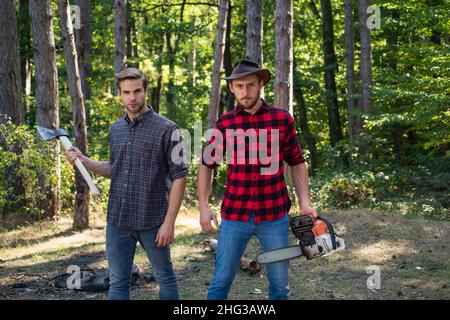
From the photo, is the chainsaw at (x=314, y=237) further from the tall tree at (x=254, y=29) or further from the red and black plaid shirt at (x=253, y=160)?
the tall tree at (x=254, y=29)

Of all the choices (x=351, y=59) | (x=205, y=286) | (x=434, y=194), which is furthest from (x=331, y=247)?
(x=351, y=59)

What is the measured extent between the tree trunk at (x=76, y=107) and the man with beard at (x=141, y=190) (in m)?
6.20

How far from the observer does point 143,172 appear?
4.25 meters

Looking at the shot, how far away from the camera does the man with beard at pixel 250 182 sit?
4121 mm

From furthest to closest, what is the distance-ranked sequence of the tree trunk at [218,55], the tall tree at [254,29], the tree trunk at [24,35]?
the tree trunk at [24,35] → the tree trunk at [218,55] → the tall tree at [254,29]

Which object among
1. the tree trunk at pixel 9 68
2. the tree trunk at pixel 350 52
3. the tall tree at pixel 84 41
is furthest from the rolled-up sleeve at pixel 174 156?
the tree trunk at pixel 350 52

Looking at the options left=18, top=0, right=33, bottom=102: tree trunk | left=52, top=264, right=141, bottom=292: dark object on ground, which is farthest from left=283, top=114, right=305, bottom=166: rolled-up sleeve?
left=18, top=0, right=33, bottom=102: tree trunk

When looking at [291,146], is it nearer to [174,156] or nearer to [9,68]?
[174,156]

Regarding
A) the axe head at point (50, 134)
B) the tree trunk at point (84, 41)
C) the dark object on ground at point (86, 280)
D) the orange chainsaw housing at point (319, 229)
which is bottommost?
the dark object on ground at point (86, 280)

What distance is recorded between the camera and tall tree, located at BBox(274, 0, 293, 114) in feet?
33.7

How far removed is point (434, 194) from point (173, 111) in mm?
11842

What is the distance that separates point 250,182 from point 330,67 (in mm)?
17944

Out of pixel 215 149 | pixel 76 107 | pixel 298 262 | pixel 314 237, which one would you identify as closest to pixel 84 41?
pixel 76 107

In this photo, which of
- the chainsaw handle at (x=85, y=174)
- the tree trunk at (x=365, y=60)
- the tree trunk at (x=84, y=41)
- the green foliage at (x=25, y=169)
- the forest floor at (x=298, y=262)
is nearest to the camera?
the chainsaw handle at (x=85, y=174)
